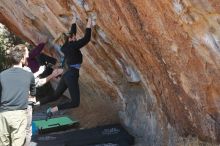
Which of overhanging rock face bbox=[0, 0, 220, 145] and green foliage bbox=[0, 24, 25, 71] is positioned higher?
green foliage bbox=[0, 24, 25, 71]

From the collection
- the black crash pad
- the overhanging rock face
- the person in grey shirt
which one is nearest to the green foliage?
the overhanging rock face

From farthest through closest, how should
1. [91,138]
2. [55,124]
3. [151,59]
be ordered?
[55,124] → [91,138] → [151,59]

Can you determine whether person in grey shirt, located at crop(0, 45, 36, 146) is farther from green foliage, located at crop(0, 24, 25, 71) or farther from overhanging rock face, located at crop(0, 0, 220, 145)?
green foliage, located at crop(0, 24, 25, 71)

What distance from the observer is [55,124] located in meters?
10.6

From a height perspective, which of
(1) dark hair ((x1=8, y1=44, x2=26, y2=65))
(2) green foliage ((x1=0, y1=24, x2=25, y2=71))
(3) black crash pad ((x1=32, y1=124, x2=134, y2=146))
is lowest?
(3) black crash pad ((x1=32, y1=124, x2=134, y2=146))

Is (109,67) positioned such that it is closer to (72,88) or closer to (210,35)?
(72,88)

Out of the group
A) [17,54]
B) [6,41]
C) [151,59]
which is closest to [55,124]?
[151,59]

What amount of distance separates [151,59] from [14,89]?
2552 millimetres

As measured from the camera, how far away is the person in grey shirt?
484 cm

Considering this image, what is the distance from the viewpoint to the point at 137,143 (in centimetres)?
852

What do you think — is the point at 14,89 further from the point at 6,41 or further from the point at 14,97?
the point at 6,41

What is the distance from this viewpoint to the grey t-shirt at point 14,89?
484 cm

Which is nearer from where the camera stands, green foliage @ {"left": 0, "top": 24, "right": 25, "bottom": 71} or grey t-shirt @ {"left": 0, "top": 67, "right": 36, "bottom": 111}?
grey t-shirt @ {"left": 0, "top": 67, "right": 36, "bottom": 111}

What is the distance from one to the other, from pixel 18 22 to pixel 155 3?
6.76m
